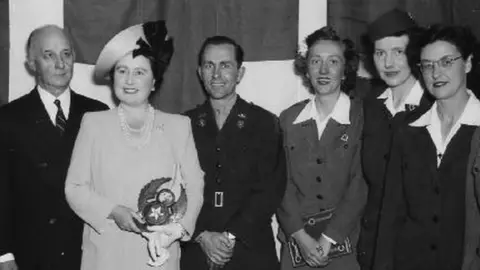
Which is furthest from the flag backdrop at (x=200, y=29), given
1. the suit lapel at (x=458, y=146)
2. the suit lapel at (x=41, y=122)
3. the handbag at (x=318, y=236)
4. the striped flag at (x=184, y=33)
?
the suit lapel at (x=458, y=146)

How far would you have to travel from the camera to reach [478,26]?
118 inches

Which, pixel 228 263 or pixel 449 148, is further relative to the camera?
pixel 228 263

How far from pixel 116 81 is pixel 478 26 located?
185 cm

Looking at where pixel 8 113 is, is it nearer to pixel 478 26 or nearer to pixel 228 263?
pixel 228 263

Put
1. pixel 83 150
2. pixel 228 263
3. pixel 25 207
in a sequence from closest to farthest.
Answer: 1. pixel 83 150
2. pixel 25 207
3. pixel 228 263

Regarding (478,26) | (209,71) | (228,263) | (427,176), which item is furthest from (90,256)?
(478,26)

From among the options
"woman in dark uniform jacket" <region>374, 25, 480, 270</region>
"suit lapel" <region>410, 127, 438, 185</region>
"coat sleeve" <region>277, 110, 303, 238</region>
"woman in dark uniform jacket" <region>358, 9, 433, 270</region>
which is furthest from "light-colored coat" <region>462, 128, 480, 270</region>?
"coat sleeve" <region>277, 110, 303, 238</region>

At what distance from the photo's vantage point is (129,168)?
7.17 ft

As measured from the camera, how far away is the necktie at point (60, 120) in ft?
7.95

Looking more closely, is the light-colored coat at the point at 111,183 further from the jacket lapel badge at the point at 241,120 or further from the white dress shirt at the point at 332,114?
the white dress shirt at the point at 332,114

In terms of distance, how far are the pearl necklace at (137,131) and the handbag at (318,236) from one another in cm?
79

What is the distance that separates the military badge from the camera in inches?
83.1

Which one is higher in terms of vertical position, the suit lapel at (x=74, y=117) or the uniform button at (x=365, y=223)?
the suit lapel at (x=74, y=117)

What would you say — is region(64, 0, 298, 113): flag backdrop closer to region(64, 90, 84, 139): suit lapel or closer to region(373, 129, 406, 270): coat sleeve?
region(64, 90, 84, 139): suit lapel
